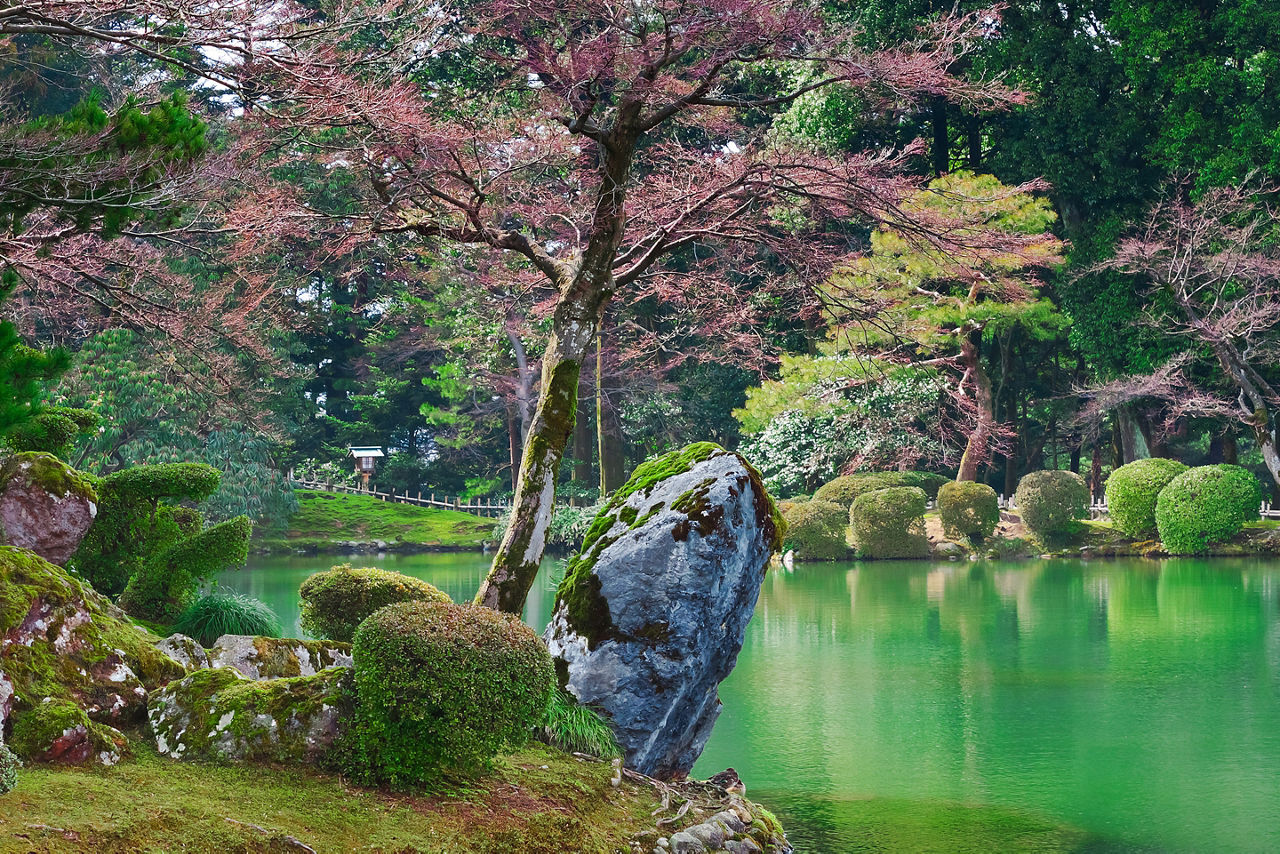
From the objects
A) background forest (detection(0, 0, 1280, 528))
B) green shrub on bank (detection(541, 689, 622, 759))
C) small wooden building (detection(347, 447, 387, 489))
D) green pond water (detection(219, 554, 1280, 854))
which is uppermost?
background forest (detection(0, 0, 1280, 528))

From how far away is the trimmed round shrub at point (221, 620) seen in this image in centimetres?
829

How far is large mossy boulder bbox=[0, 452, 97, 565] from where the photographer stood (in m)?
7.29

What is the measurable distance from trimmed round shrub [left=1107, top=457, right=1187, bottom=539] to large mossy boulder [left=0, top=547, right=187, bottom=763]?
19441 mm

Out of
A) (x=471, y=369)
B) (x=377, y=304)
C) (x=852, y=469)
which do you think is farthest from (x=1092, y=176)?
(x=377, y=304)

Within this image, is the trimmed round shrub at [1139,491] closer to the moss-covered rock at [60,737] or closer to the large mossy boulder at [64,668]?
the large mossy boulder at [64,668]

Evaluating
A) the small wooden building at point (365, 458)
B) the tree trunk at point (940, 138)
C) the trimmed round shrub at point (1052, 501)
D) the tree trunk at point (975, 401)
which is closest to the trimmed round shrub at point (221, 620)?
the tree trunk at point (975, 401)

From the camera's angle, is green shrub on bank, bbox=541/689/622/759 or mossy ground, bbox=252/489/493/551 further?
mossy ground, bbox=252/489/493/551

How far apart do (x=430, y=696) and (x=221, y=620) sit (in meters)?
3.83

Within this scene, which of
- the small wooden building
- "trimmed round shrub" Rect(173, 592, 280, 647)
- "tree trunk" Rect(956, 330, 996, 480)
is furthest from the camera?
the small wooden building

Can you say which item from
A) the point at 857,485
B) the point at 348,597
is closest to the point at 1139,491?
the point at 857,485

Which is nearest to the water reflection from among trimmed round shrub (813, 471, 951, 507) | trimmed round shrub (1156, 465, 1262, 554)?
trimmed round shrub (1156, 465, 1262, 554)

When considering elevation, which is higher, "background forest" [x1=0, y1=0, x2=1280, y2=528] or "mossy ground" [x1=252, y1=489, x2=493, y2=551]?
"background forest" [x1=0, y1=0, x2=1280, y2=528]

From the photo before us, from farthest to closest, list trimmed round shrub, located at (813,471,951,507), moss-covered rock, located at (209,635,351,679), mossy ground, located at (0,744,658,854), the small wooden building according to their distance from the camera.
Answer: the small wooden building, trimmed round shrub, located at (813,471,951,507), moss-covered rock, located at (209,635,351,679), mossy ground, located at (0,744,658,854)

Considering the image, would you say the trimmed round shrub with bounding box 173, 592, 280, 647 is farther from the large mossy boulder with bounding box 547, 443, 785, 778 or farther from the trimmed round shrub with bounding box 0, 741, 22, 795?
the trimmed round shrub with bounding box 0, 741, 22, 795
